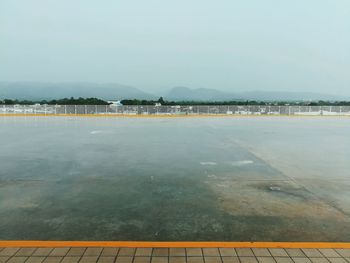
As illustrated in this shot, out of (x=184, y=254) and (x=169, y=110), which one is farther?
(x=169, y=110)

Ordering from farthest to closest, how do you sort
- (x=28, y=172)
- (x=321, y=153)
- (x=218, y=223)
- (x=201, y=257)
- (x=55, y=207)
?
(x=321, y=153) < (x=28, y=172) < (x=55, y=207) < (x=218, y=223) < (x=201, y=257)

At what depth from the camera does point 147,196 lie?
5.51 meters

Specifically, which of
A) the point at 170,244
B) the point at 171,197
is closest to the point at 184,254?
the point at 170,244

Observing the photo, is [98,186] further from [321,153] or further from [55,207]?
[321,153]

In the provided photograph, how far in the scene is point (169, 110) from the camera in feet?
110

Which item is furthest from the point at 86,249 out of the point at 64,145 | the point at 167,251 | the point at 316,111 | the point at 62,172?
the point at 316,111

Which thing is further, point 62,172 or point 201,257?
point 62,172

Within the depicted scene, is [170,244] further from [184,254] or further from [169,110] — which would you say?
[169,110]

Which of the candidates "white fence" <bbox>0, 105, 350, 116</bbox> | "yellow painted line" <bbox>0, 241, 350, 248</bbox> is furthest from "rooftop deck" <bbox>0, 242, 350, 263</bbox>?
"white fence" <bbox>0, 105, 350, 116</bbox>

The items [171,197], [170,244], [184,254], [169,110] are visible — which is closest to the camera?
[184,254]

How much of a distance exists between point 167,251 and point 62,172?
464cm

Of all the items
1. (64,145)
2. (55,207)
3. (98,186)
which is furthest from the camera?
(64,145)

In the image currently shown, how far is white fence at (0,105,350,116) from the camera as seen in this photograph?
3269cm

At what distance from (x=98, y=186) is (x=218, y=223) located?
9.27ft
